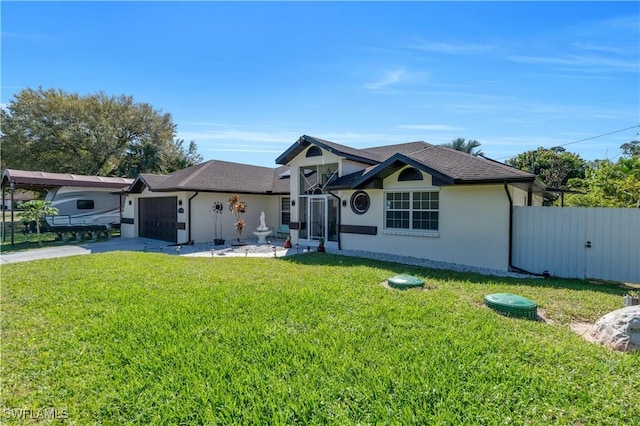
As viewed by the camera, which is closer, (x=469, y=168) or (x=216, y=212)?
(x=469, y=168)

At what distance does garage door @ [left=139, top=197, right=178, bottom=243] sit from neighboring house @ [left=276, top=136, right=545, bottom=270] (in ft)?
22.6

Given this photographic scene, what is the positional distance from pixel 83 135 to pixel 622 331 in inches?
1629

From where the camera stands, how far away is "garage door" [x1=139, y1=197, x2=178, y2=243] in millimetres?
17781

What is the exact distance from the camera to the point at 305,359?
4.14 meters

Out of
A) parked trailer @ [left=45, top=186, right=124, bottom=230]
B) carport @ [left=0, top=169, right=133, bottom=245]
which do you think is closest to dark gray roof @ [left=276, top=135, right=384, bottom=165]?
carport @ [left=0, top=169, right=133, bottom=245]

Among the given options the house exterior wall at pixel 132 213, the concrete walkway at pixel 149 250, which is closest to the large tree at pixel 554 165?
the concrete walkway at pixel 149 250

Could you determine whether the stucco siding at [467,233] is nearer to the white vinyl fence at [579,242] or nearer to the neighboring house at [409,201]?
the neighboring house at [409,201]

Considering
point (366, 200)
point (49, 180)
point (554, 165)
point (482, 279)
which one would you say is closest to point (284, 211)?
point (366, 200)

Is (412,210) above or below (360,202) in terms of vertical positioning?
below

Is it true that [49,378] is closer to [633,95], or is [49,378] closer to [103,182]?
[633,95]

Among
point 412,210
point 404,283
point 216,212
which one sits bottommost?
point 404,283

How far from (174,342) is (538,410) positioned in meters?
4.57

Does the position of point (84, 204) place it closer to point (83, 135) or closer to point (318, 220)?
point (83, 135)

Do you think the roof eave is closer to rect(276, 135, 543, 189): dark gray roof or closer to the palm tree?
rect(276, 135, 543, 189): dark gray roof
